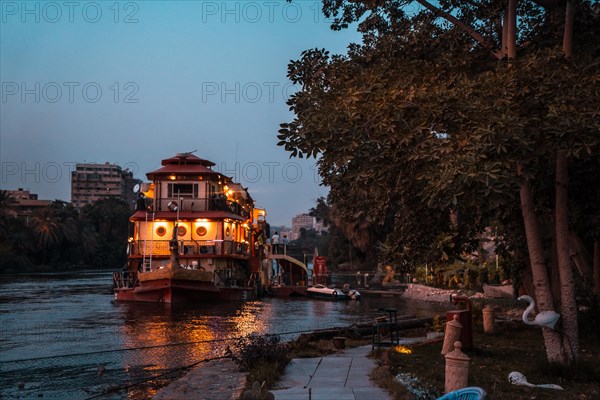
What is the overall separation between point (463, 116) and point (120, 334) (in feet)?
57.5

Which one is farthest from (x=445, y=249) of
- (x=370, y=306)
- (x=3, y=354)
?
(x=370, y=306)

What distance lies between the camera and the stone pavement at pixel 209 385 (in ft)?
33.6

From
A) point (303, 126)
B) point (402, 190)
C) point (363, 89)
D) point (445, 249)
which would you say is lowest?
point (445, 249)

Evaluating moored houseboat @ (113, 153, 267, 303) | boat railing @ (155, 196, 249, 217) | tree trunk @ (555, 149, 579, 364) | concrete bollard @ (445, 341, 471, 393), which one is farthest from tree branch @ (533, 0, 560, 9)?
boat railing @ (155, 196, 249, 217)

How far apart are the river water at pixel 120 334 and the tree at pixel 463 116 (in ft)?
20.3

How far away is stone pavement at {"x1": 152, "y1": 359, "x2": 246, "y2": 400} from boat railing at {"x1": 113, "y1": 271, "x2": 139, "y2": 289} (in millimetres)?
30027

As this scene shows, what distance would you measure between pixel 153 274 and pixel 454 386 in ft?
103

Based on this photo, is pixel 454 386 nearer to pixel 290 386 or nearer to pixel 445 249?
pixel 290 386

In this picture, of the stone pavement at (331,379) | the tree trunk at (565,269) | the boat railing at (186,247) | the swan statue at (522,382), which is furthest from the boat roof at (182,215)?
the swan statue at (522,382)

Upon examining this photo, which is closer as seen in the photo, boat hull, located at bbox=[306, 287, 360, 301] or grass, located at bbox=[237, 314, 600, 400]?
grass, located at bbox=[237, 314, 600, 400]

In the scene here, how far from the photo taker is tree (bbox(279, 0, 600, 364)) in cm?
1059

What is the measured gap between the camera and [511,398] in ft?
30.8

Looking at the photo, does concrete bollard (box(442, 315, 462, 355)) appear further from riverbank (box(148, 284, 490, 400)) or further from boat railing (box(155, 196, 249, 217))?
boat railing (box(155, 196, 249, 217))

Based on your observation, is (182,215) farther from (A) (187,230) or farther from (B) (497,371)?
(B) (497,371)
